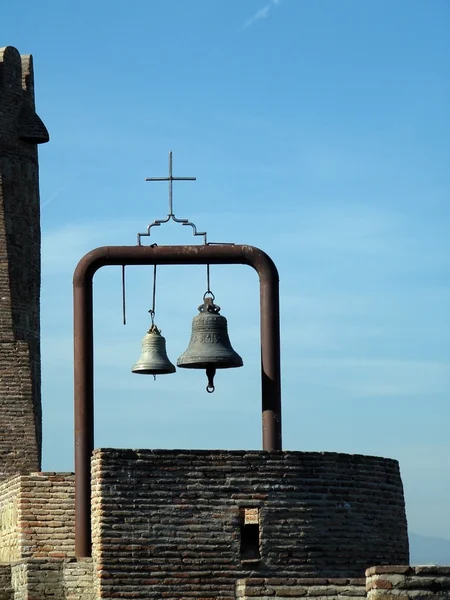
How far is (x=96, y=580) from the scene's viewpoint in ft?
49.5

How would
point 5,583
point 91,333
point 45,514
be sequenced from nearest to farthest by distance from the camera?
point 91,333 → point 5,583 → point 45,514

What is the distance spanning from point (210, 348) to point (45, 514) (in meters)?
2.74

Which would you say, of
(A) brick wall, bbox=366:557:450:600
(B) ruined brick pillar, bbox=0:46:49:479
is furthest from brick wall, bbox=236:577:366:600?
(B) ruined brick pillar, bbox=0:46:49:479

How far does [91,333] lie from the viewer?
16.2m

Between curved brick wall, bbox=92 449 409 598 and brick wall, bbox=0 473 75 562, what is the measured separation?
5.23ft

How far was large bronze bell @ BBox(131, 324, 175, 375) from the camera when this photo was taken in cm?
1647

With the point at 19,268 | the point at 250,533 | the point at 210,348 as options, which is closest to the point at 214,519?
the point at 250,533

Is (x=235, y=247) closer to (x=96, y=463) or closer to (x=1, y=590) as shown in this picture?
(x=96, y=463)

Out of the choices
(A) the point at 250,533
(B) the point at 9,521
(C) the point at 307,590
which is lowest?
(C) the point at 307,590

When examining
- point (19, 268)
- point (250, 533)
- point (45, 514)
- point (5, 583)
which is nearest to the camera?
point (250, 533)

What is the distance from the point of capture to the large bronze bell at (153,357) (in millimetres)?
16469

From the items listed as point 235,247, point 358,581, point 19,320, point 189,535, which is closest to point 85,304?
point 235,247

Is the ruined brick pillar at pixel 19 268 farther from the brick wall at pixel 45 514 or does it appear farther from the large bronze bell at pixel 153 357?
the large bronze bell at pixel 153 357

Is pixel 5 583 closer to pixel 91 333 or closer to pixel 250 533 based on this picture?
pixel 91 333
